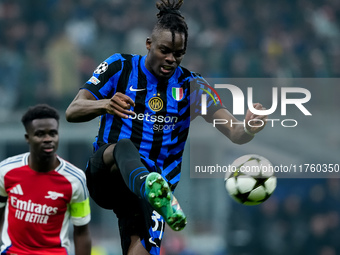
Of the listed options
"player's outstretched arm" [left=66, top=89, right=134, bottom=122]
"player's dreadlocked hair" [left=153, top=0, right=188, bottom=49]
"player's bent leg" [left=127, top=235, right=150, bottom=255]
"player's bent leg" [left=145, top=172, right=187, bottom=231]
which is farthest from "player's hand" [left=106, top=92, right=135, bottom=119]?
"player's bent leg" [left=127, top=235, right=150, bottom=255]

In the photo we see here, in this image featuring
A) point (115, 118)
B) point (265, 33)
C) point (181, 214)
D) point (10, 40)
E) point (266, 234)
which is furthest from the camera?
point (265, 33)

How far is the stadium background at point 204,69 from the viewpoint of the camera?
42.4 ft

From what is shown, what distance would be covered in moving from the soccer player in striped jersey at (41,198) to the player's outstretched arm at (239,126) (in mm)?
1733

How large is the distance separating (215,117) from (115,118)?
0.84 metres

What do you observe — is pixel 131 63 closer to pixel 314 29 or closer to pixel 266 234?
pixel 266 234

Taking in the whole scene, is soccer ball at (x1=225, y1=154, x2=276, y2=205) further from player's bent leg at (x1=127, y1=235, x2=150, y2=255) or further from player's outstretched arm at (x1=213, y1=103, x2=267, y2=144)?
player's bent leg at (x1=127, y1=235, x2=150, y2=255)

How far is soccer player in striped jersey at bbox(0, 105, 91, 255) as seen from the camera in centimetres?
673

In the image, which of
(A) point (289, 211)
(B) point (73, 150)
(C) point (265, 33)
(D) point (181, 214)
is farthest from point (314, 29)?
(D) point (181, 214)

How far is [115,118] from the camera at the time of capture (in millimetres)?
5609

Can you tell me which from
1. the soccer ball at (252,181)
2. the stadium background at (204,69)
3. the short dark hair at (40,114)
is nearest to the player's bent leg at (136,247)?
the soccer ball at (252,181)

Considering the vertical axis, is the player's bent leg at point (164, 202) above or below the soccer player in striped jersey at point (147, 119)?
below

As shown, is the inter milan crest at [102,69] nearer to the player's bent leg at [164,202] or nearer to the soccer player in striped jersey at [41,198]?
the player's bent leg at [164,202]

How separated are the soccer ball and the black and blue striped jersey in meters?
0.48

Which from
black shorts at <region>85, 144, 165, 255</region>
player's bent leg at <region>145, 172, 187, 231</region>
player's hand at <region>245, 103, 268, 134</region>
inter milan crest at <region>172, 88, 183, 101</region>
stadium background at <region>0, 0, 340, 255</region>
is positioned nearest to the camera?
player's bent leg at <region>145, 172, 187, 231</region>
